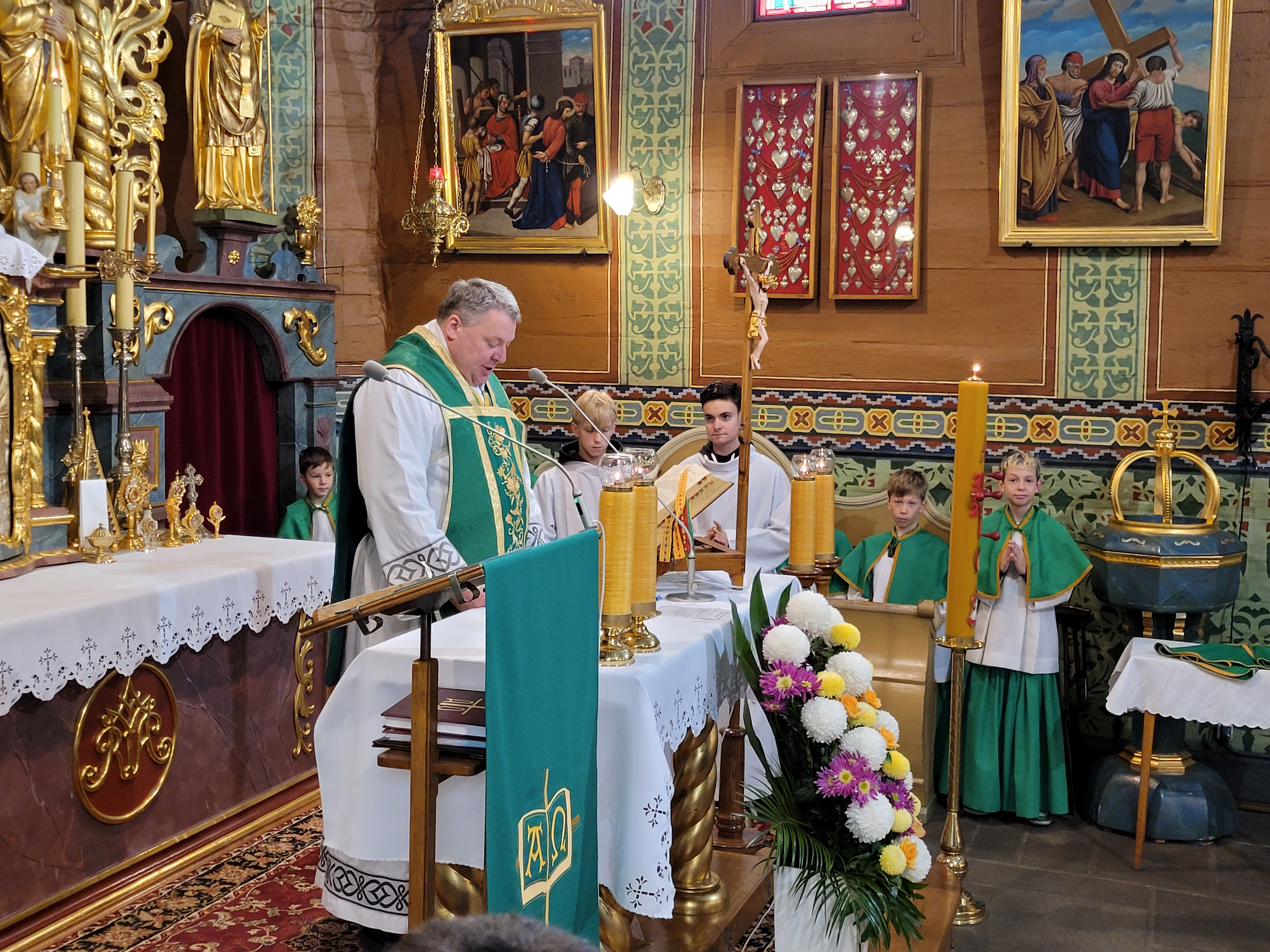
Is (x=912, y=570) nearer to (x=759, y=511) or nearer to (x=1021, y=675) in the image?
(x=1021, y=675)

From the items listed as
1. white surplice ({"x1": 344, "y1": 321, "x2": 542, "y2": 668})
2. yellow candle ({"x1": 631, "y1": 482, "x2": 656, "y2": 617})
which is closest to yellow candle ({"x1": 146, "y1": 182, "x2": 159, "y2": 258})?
white surplice ({"x1": 344, "y1": 321, "x2": 542, "y2": 668})

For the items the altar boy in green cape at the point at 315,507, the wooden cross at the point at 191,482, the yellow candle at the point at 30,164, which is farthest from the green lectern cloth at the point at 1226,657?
the yellow candle at the point at 30,164

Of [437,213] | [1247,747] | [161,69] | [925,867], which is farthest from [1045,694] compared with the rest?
[161,69]

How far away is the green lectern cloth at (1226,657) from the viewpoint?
17.7ft

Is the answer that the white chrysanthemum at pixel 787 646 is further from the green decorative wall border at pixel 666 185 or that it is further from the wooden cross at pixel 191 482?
the green decorative wall border at pixel 666 185

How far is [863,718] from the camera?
3395mm

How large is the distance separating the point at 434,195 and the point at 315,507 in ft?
7.10

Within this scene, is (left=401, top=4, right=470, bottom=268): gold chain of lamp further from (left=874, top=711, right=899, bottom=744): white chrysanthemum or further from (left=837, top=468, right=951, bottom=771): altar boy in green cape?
(left=874, top=711, right=899, bottom=744): white chrysanthemum

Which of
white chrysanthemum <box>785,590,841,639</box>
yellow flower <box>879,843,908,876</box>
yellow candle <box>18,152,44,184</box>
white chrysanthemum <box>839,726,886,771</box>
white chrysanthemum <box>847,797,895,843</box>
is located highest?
yellow candle <box>18,152,44,184</box>

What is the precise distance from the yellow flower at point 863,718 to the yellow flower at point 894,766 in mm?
95

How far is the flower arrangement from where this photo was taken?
326 cm

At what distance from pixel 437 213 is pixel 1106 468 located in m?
4.01

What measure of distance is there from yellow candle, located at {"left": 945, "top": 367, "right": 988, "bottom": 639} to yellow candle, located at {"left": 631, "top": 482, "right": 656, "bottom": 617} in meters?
1.13

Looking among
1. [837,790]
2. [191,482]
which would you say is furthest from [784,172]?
[837,790]
